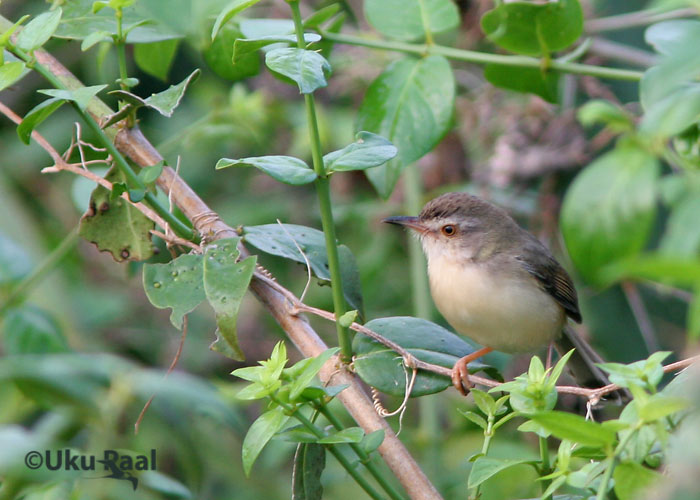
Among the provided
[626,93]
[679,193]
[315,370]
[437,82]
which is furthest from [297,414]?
[626,93]

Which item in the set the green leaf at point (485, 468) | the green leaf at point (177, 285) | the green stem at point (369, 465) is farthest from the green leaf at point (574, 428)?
the green leaf at point (177, 285)

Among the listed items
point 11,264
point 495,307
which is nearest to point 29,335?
point 11,264

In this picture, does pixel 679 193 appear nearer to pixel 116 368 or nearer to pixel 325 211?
pixel 325 211

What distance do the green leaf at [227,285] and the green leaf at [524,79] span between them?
136 cm

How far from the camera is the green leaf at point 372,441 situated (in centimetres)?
183

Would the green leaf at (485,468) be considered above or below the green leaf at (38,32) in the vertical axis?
below

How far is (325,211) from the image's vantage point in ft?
6.39

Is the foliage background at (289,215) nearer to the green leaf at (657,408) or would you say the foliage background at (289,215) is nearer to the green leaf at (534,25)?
the green leaf at (534,25)

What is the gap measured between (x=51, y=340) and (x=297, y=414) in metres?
1.57

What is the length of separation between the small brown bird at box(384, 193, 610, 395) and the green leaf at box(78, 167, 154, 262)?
152 centimetres

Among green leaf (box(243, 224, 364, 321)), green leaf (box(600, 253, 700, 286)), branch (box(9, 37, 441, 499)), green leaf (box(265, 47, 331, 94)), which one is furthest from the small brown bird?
green leaf (box(600, 253, 700, 286))

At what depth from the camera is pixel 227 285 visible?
6.53ft
